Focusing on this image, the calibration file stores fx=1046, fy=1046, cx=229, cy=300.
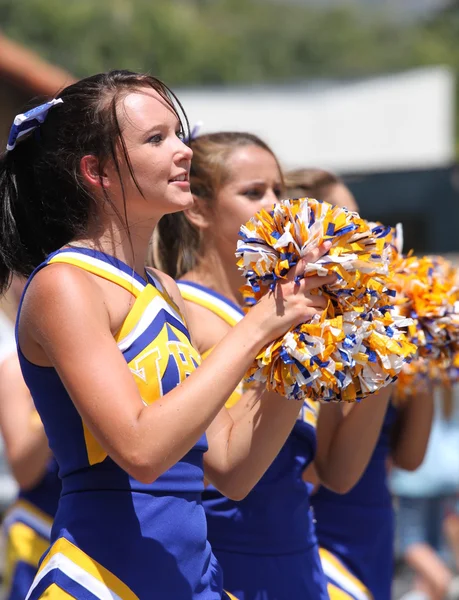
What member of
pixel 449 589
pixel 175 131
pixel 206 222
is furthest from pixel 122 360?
pixel 449 589

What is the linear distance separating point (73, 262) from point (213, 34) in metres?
60.5

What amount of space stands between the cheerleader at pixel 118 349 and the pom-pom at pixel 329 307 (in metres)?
0.03

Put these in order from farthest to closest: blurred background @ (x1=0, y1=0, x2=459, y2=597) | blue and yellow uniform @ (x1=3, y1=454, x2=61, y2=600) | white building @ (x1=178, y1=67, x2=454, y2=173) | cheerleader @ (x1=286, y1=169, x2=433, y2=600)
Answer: white building @ (x1=178, y1=67, x2=454, y2=173)
blurred background @ (x1=0, y1=0, x2=459, y2=597)
blue and yellow uniform @ (x1=3, y1=454, x2=61, y2=600)
cheerleader @ (x1=286, y1=169, x2=433, y2=600)

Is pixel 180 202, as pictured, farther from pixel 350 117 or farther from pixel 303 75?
pixel 303 75

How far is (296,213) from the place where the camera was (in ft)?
7.15

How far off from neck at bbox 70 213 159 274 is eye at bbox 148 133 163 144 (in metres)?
0.17

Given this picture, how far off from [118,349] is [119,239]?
0.33 m

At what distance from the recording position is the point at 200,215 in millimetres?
3105

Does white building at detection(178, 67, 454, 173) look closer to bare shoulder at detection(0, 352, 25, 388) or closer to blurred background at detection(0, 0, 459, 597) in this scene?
blurred background at detection(0, 0, 459, 597)

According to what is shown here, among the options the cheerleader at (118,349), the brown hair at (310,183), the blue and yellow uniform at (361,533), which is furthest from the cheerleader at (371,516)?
the cheerleader at (118,349)

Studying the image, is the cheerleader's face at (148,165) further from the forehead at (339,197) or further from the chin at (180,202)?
the forehead at (339,197)

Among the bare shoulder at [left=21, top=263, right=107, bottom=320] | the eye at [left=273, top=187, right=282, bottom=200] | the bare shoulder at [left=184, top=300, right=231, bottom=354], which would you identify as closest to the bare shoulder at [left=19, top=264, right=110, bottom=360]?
the bare shoulder at [left=21, top=263, right=107, bottom=320]

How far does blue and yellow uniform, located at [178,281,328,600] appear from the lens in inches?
105

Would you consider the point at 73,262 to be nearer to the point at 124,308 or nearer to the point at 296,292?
the point at 124,308
